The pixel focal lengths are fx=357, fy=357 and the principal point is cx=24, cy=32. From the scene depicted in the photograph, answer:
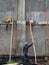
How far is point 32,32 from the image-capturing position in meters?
25.0

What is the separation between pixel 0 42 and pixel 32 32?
2347 millimetres

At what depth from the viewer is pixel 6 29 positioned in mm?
24984

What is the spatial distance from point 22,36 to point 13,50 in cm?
115

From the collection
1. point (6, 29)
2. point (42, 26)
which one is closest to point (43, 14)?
point (42, 26)

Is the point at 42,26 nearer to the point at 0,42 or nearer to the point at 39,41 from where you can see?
the point at 39,41

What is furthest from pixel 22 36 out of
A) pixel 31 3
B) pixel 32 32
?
pixel 31 3

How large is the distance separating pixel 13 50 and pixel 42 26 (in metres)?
2.64

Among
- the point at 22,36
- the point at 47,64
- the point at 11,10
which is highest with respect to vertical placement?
the point at 11,10

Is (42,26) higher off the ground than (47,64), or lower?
higher

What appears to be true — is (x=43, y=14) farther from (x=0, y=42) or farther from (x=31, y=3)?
(x=0, y=42)

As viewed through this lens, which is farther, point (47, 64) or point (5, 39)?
point (5, 39)

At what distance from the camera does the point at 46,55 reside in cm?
2453

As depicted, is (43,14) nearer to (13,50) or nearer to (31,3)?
(31,3)

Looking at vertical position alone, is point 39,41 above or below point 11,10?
below
